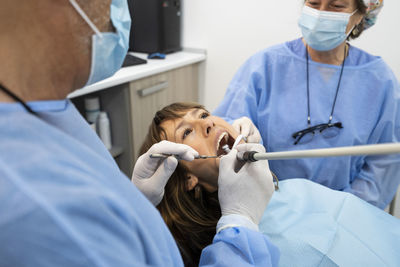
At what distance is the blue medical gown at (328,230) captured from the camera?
3.33 feet

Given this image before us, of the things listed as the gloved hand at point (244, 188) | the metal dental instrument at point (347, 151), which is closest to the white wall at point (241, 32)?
the gloved hand at point (244, 188)

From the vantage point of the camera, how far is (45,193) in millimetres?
428

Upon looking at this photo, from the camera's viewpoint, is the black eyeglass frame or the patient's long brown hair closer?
the patient's long brown hair

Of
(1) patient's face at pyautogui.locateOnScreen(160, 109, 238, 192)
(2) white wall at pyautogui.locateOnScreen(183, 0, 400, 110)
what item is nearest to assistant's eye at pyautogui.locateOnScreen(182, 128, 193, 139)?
(1) patient's face at pyautogui.locateOnScreen(160, 109, 238, 192)

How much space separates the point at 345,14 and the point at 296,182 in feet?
2.40

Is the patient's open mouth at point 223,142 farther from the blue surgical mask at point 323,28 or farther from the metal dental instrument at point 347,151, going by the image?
the blue surgical mask at point 323,28

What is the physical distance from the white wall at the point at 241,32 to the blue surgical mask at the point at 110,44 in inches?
67.0

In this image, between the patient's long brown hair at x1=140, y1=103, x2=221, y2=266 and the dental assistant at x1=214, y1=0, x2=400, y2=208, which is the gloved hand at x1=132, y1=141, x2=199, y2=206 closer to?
the patient's long brown hair at x1=140, y1=103, x2=221, y2=266

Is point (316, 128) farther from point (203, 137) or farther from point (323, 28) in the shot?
point (203, 137)

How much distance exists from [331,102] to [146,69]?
1.06 m

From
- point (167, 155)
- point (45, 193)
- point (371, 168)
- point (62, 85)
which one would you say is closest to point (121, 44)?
point (62, 85)

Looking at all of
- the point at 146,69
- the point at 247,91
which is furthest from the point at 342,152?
the point at 146,69

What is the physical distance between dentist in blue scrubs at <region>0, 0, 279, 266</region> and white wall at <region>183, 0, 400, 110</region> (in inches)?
68.1

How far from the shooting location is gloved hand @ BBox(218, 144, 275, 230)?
946 millimetres
